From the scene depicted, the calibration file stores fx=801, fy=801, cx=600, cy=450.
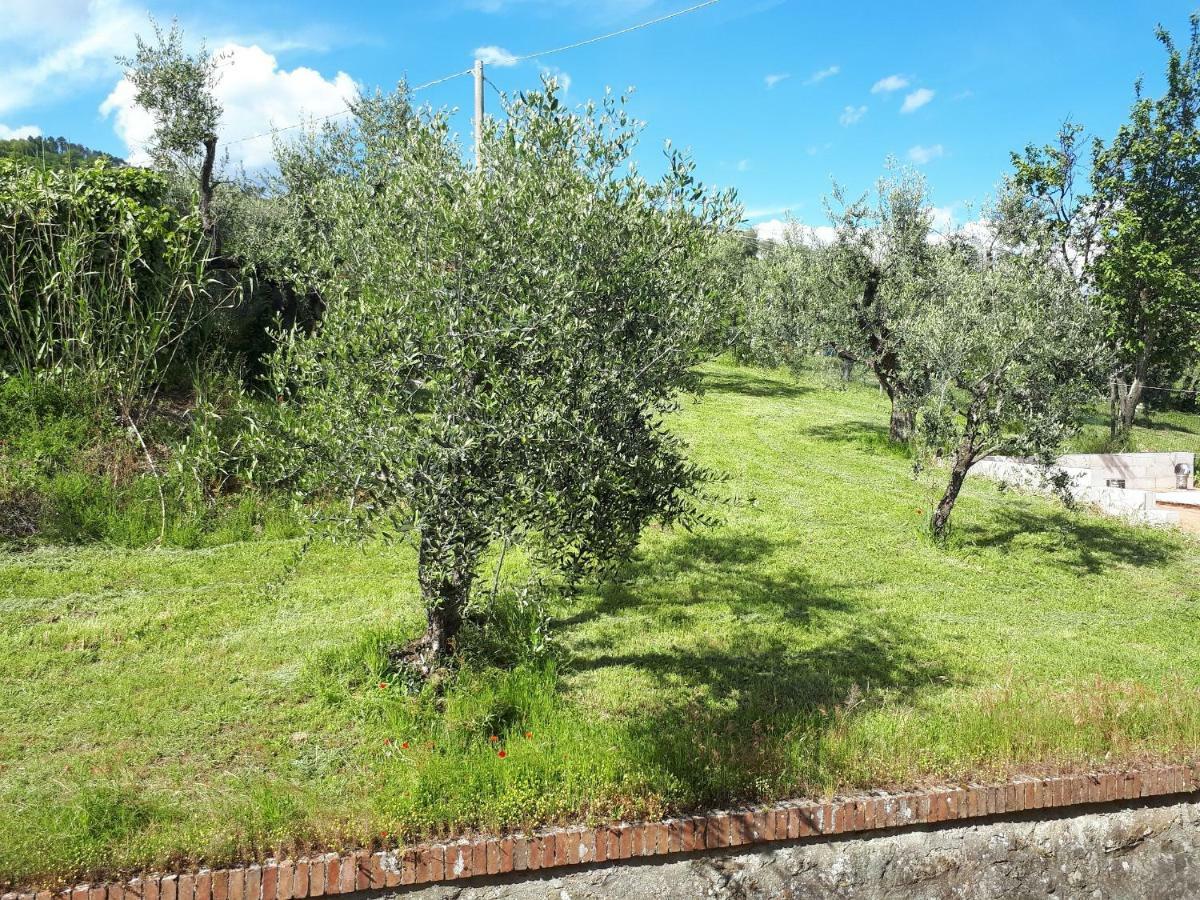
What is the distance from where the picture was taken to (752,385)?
30.2 meters

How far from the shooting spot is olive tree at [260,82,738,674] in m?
6.16

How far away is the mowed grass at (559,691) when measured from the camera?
612 cm

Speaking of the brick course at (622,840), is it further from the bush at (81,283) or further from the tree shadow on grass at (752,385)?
the tree shadow on grass at (752,385)

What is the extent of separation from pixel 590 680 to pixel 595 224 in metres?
4.70

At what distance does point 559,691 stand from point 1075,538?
11455 mm

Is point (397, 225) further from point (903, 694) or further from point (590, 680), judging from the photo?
point (903, 694)

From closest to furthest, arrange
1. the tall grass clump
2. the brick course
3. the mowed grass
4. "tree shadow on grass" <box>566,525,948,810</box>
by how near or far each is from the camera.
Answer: the brick course → the mowed grass → "tree shadow on grass" <box>566,525,948,810</box> → the tall grass clump

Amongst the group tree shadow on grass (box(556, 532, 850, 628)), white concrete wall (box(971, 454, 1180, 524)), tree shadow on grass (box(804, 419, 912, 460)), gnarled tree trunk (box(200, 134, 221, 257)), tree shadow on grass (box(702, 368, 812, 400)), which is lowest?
tree shadow on grass (box(556, 532, 850, 628))

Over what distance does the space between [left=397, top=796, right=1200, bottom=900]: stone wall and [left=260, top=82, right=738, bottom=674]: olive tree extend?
2519 mm

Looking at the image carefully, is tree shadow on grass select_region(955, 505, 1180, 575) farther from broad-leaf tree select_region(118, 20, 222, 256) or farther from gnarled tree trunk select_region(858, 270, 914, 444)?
broad-leaf tree select_region(118, 20, 222, 256)

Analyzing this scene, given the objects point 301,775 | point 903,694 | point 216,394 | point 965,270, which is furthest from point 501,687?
point 965,270

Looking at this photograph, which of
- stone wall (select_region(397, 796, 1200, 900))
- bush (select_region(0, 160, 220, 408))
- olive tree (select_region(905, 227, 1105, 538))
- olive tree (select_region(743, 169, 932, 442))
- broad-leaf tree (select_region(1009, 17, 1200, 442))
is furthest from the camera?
broad-leaf tree (select_region(1009, 17, 1200, 442))

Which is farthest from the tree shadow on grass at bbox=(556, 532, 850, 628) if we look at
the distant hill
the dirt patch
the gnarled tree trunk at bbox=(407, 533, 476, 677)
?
the distant hill

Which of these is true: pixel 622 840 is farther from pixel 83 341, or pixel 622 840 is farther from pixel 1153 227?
pixel 1153 227
